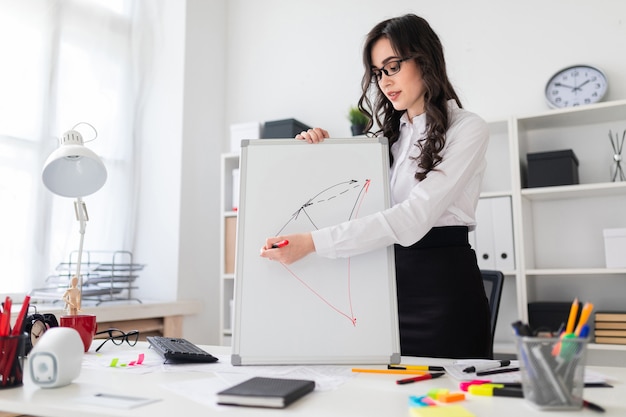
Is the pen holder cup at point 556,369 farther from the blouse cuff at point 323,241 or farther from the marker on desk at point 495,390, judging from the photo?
the blouse cuff at point 323,241

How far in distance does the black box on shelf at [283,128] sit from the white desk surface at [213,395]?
2.00 metres

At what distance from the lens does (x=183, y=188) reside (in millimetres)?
3119

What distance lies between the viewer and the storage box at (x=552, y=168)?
245 centimetres

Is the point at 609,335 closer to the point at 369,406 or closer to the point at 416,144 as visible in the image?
the point at 416,144

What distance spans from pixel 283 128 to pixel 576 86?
1529 millimetres

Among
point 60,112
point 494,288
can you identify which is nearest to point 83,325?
point 494,288

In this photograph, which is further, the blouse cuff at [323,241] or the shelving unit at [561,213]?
the shelving unit at [561,213]

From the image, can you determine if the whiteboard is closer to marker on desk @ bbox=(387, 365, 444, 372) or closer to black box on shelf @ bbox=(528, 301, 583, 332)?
marker on desk @ bbox=(387, 365, 444, 372)

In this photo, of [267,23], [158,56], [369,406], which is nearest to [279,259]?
[369,406]

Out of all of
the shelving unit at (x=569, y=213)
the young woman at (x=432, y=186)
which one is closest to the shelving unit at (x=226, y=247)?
the shelving unit at (x=569, y=213)

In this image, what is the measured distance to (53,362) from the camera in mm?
953

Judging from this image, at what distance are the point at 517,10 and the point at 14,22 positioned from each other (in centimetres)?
253

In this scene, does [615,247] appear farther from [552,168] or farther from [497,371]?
[497,371]

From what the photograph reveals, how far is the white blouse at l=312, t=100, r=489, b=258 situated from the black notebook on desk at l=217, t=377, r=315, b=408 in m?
0.41
